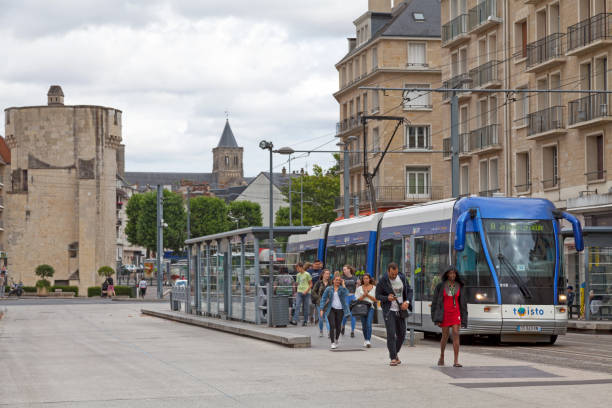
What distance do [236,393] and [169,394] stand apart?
799 millimetres

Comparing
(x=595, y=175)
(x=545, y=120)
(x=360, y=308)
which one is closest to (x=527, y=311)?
(x=360, y=308)

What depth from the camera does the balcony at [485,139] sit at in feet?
156

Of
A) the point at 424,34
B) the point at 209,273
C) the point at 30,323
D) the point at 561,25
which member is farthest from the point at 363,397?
the point at 424,34

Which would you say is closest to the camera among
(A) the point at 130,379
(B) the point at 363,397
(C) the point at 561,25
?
(B) the point at 363,397

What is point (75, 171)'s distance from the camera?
9381 cm

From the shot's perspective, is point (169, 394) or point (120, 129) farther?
point (120, 129)

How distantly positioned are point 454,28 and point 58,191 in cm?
5055

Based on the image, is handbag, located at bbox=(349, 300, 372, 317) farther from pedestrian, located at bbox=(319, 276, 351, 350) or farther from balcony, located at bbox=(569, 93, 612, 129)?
balcony, located at bbox=(569, 93, 612, 129)

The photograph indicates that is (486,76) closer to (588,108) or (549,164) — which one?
(549,164)

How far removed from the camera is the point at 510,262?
2184 centimetres

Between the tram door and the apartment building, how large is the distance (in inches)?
1593

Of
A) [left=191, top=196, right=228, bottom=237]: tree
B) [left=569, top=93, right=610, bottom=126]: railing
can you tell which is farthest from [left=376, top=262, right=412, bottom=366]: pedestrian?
[left=191, top=196, right=228, bottom=237]: tree

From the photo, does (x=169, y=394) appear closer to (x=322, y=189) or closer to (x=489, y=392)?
(x=489, y=392)

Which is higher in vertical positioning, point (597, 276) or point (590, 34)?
point (590, 34)
